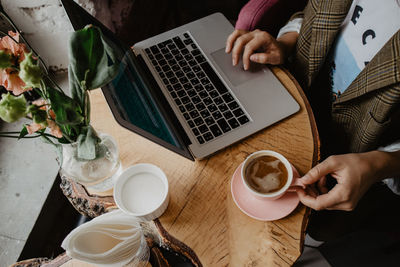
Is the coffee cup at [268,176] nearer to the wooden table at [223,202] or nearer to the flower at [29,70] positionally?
the wooden table at [223,202]

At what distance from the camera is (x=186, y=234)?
735 millimetres

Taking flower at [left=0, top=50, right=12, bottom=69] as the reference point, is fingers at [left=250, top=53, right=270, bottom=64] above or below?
below

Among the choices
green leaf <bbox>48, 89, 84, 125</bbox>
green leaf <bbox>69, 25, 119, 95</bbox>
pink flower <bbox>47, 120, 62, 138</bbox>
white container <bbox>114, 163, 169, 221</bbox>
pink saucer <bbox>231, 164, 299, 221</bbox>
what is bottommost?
pink saucer <bbox>231, 164, 299, 221</bbox>

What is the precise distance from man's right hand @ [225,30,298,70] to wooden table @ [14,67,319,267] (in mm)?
116

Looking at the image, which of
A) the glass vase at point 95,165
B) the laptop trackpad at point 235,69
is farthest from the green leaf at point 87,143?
the laptop trackpad at point 235,69

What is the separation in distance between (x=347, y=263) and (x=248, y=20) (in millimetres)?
1163

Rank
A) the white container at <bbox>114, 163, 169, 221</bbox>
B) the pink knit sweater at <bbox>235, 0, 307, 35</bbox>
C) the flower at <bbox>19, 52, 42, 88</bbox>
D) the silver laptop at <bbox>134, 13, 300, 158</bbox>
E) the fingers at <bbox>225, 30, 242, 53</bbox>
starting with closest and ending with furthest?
1. the flower at <bbox>19, 52, 42, 88</bbox>
2. the white container at <bbox>114, 163, 169, 221</bbox>
3. the silver laptop at <bbox>134, 13, 300, 158</bbox>
4. the fingers at <bbox>225, 30, 242, 53</bbox>
5. the pink knit sweater at <bbox>235, 0, 307, 35</bbox>

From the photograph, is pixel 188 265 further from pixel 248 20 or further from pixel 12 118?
pixel 248 20

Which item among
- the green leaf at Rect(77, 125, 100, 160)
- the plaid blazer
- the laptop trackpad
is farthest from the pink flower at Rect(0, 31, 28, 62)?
the plaid blazer

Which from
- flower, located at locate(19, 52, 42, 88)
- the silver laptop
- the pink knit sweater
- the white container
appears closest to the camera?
flower, located at locate(19, 52, 42, 88)

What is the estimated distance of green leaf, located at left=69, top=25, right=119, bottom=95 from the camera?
1.64ft

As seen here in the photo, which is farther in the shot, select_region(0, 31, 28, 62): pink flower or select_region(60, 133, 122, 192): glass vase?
select_region(60, 133, 122, 192): glass vase

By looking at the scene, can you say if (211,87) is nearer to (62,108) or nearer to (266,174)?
(266,174)

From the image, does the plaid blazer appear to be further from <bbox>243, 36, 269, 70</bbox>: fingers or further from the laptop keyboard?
the laptop keyboard
